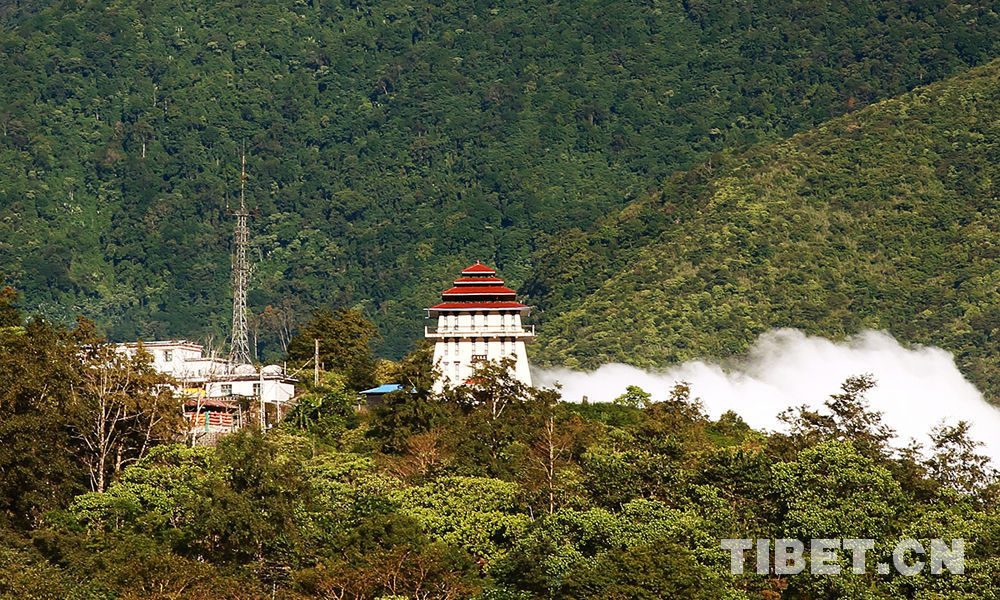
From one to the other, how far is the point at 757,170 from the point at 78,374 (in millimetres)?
96596

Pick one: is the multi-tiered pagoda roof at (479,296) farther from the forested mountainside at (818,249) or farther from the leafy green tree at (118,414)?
the forested mountainside at (818,249)

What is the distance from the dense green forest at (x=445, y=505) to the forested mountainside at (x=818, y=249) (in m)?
62.6

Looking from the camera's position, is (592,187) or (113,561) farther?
(592,187)

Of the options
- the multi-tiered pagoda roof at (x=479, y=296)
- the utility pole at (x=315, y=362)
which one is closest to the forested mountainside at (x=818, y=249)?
the utility pole at (x=315, y=362)

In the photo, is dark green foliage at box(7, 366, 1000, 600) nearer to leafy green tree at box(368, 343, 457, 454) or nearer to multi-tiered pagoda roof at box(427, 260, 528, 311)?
leafy green tree at box(368, 343, 457, 454)

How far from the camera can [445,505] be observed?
60.0m

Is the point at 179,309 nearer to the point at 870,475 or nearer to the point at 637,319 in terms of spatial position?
the point at 637,319

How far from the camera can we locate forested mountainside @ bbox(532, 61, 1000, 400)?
135125 millimetres

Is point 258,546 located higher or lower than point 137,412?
lower

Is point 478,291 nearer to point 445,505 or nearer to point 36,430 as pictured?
point 445,505

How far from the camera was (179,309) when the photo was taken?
186 meters

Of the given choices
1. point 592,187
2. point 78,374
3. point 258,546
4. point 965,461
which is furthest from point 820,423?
point 592,187

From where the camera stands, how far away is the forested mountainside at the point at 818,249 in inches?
5320

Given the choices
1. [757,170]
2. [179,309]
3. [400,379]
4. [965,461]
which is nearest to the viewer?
[965,461]
